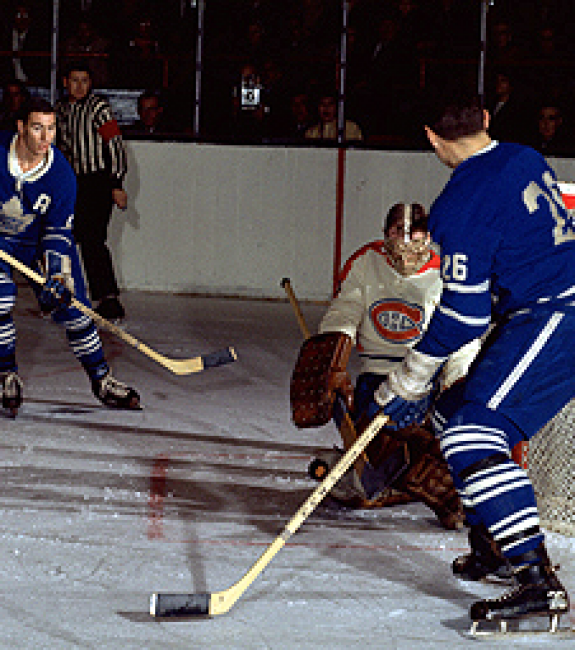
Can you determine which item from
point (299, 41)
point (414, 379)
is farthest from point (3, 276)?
point (299, 41)

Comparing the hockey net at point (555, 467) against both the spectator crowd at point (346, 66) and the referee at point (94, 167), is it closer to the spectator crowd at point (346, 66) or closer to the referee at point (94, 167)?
the referee at point (94, 167)

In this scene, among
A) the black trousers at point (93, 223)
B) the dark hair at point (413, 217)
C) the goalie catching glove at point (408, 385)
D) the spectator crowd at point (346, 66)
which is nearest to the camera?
the goalie catching glove at point (408, 385)

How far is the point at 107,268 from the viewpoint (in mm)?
6996

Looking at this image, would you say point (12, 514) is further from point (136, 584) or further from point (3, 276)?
point (3, 276)

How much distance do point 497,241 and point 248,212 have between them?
19.7 feet

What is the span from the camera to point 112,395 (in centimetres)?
480

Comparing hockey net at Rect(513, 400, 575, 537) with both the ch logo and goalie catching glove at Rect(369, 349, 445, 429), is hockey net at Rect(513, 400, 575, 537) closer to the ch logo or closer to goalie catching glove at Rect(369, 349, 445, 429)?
the ch logo

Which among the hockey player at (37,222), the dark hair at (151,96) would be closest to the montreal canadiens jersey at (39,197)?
the hockey player at (37,222)

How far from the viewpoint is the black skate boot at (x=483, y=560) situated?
2818 mm

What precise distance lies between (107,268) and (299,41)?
2.62 m

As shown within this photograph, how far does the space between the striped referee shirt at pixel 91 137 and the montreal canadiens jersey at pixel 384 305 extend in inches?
139

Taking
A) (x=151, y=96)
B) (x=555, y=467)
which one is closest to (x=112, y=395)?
(x=555, y=467)

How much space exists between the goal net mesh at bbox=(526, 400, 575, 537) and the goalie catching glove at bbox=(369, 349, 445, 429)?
0.68m

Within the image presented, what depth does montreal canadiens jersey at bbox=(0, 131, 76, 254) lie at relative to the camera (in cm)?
444
